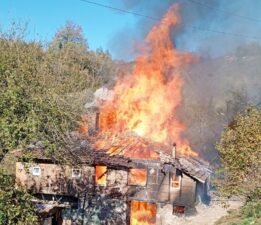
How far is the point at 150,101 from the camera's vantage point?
50625 mm

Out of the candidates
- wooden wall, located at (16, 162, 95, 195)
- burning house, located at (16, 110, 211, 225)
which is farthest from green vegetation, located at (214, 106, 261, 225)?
wooden wall, located at (16, 162, 95, 195)

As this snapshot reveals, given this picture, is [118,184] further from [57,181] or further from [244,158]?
[244,158]

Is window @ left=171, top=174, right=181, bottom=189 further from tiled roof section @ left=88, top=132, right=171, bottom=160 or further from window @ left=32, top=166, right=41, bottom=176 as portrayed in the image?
window @ left=32, top=166, right=41, bottom=176

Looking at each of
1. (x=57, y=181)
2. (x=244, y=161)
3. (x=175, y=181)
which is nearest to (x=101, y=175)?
(x=57, y=181)

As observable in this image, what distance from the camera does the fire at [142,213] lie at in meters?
39.2

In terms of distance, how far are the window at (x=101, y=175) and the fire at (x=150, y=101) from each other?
9.77m

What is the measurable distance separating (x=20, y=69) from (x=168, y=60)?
35.7 metres

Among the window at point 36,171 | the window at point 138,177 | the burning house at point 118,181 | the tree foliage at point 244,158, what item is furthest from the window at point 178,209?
the tree foliage at point 244,158

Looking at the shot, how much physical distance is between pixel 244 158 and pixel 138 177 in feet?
57.2

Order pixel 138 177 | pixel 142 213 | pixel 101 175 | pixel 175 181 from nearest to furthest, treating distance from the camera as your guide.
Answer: pixel 101 175, pixel 175 181, pixel 138 177, pixel 142 213

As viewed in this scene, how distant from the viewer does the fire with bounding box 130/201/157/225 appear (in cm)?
3922

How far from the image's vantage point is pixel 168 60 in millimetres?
53906

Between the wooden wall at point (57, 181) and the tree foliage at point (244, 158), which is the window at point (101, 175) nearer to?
the wooden wall at point (57, 181)

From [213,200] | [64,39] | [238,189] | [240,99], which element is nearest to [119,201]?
[213,200]
